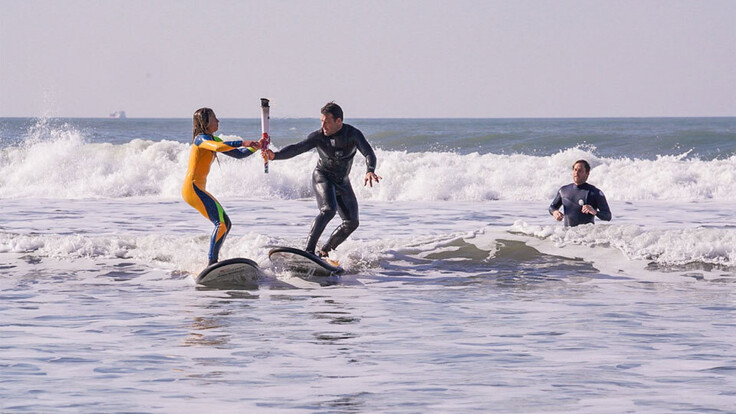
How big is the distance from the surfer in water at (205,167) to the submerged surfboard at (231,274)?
16cm

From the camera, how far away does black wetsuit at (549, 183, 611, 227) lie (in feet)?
39.1

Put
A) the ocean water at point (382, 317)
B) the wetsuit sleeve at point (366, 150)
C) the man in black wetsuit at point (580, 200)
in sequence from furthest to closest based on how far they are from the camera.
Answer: the man in black wetsuit at point (580, 200) → the wetsuit sleeve at point (366, 150) → the ocean water at point (382, 317)

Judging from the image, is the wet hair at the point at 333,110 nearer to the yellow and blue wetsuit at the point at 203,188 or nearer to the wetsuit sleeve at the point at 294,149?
the wetsuit sleeve at the point at 294,149

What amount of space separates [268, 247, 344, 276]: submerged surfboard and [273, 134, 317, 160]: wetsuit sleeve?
43.8 inches

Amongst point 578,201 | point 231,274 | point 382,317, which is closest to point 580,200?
point 578,201

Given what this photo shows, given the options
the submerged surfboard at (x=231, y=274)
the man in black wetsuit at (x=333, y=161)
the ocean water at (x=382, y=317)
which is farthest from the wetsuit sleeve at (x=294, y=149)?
the ocean water at (x=382, y=317)

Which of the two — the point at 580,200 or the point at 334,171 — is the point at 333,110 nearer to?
the point at 334,171

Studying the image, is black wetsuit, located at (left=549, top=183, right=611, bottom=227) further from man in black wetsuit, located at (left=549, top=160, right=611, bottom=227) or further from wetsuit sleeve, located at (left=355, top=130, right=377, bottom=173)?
wetsuit sleeve, located at (left=355, top=130, right=377, bottom=173)

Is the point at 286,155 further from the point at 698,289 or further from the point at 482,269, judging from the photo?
the point at 698,289

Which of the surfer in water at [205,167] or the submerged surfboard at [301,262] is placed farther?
the submerged surfboard at [301,262]

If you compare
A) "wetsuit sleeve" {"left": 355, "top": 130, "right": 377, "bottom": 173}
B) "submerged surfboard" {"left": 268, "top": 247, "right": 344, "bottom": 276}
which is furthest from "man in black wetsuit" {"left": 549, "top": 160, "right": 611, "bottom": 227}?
"submerged surfboard" {"left": 268, "top": 247, "right": 344, "bottom": 276}

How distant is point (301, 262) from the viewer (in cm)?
1152

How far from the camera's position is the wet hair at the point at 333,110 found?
37.3 feet

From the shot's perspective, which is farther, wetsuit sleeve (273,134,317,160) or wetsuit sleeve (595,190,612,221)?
wetsuit sleeve (595,190,612,221)
